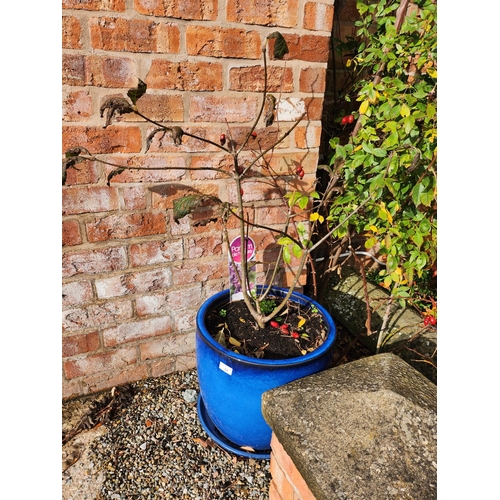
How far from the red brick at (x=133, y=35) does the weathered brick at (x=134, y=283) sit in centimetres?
81

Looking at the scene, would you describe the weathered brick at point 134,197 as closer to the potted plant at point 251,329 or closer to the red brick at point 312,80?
the potted plant at point 251,329

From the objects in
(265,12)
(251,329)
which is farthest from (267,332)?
(265,12)

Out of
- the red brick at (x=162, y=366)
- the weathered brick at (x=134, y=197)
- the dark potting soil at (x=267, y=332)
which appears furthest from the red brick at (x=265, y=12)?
the red brick at (x=162, y=366)

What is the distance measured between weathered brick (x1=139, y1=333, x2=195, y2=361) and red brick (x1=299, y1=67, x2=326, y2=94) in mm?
1143

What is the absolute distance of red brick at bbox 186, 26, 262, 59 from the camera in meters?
1.39

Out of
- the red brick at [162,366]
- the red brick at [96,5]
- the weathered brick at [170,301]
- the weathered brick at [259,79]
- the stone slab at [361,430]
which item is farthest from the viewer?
the red brick at [162,366]

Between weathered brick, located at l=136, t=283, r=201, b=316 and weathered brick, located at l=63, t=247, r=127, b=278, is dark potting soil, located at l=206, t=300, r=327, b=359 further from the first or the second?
weathered brick, located at l=63, t=247, r=127, b=278

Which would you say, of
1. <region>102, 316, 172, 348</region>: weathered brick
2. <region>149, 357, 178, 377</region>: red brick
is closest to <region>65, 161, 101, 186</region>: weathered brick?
<region>102, 316, 172, 348</region>: weathered brick

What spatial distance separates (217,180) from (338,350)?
1047mm

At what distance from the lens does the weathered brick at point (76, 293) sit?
5.09ft

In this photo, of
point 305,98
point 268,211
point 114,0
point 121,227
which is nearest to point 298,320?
point 268,211

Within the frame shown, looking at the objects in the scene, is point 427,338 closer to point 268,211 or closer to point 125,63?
point 268,211

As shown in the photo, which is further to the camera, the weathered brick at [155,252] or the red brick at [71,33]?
the weathered brick at [155,252]

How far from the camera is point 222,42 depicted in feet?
4.66
